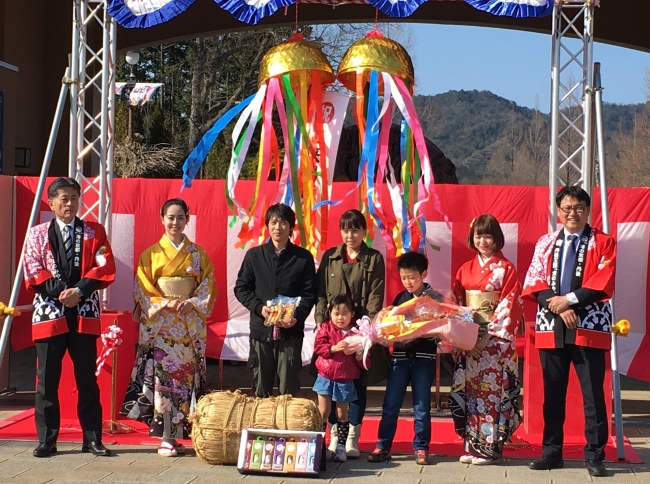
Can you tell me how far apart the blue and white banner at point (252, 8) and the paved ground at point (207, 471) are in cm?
256

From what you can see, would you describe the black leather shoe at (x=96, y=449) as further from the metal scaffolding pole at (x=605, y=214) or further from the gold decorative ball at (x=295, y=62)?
the metal scaffolding pole at (x=605, y=214)

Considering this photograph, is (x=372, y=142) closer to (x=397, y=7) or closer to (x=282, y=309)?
(x=397, y=7)

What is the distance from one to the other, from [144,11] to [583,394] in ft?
11.1

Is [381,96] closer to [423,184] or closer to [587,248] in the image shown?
[423,184]

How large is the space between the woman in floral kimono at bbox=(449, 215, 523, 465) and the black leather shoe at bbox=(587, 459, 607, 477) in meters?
0.44

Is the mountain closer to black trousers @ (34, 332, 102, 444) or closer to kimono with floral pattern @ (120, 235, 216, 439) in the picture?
kimono with floral pattern @ (120, 235, 216, 439)

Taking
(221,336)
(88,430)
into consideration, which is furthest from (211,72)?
(88,430)

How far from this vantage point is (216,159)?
59.9ft

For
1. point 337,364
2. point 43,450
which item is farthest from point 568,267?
point 43,450

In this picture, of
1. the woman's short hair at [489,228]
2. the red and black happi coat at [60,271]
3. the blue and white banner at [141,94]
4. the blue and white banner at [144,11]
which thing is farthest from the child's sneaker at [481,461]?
the blue and white banner at [141,94]

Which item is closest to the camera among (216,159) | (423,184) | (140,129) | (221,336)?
(423,184)

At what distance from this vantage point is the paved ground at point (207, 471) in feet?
12.9

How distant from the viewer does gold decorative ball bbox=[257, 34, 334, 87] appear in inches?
211

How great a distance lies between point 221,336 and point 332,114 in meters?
1.75
